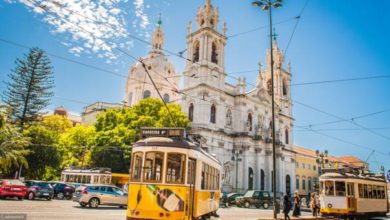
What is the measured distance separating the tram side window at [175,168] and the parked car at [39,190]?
1514 centimetres

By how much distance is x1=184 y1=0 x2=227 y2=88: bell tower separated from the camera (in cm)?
3941

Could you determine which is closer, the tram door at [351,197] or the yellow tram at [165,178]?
the yellow tram at [165,178]

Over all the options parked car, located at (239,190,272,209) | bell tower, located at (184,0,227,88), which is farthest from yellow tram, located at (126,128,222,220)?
bell tower, located at (184,0,227,88)

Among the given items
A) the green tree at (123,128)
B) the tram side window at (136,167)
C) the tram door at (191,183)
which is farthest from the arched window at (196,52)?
the tram side window at (136,167)

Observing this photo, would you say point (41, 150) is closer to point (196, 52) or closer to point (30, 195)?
point (30, 195)

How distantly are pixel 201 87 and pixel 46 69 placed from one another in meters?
17.9

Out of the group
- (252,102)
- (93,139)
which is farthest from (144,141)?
(252,102)

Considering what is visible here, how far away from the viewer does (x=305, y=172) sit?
57.9 meters

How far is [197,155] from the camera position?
32.1 ft

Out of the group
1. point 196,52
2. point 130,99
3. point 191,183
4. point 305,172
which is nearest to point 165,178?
point 191,183

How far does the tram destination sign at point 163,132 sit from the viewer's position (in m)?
9.73

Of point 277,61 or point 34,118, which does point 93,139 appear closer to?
point 34,118

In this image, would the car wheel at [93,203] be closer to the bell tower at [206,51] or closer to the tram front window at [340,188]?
the tram front window at [340,188]

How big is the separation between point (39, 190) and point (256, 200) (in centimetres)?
1698
